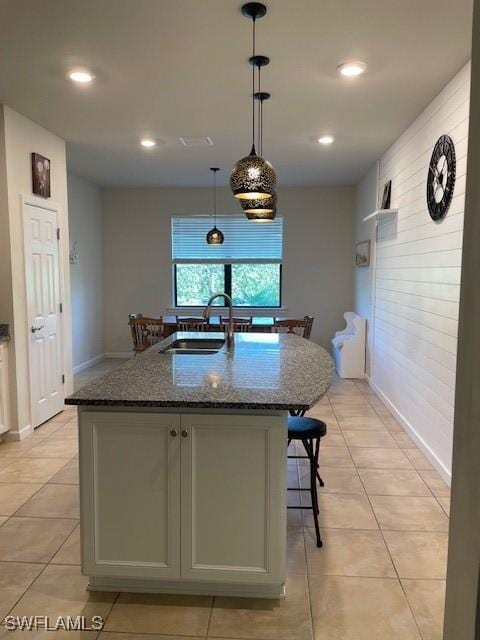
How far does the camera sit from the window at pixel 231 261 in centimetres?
736

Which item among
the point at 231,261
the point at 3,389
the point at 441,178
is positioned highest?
the point at 441,178

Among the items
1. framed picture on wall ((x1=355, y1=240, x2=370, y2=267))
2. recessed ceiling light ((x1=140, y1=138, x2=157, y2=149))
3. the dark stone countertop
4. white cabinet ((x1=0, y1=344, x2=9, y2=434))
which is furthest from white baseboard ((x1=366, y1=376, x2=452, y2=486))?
recessed ceiling light ((x1=140, y1=138, x2=157, y2=149))

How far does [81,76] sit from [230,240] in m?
4.34

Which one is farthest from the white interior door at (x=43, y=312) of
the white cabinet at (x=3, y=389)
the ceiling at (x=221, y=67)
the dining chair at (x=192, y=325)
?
the dining chair at (x=192, y=325)

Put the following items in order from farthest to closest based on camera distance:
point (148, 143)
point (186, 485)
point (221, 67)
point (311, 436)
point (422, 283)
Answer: point (148, 143), point (422, 283), point (221, 67), point (311, 436), point (186, 485)

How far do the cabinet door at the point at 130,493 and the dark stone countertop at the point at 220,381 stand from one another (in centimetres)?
9

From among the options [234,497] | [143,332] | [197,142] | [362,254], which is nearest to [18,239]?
[197,142]

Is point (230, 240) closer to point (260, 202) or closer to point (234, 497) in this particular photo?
point (260, 202)

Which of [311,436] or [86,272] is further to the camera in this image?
[86,272]

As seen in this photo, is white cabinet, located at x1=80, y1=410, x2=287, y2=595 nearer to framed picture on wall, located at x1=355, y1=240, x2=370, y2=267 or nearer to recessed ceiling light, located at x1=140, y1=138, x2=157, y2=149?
recessed ceiling light, located at x1=140, y1=138, x2=157, y2=149

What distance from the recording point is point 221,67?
9.93ft

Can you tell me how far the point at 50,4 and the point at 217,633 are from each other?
2.86 m

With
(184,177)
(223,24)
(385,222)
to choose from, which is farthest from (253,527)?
(184,177)

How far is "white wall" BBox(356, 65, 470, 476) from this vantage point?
10.2 feet
